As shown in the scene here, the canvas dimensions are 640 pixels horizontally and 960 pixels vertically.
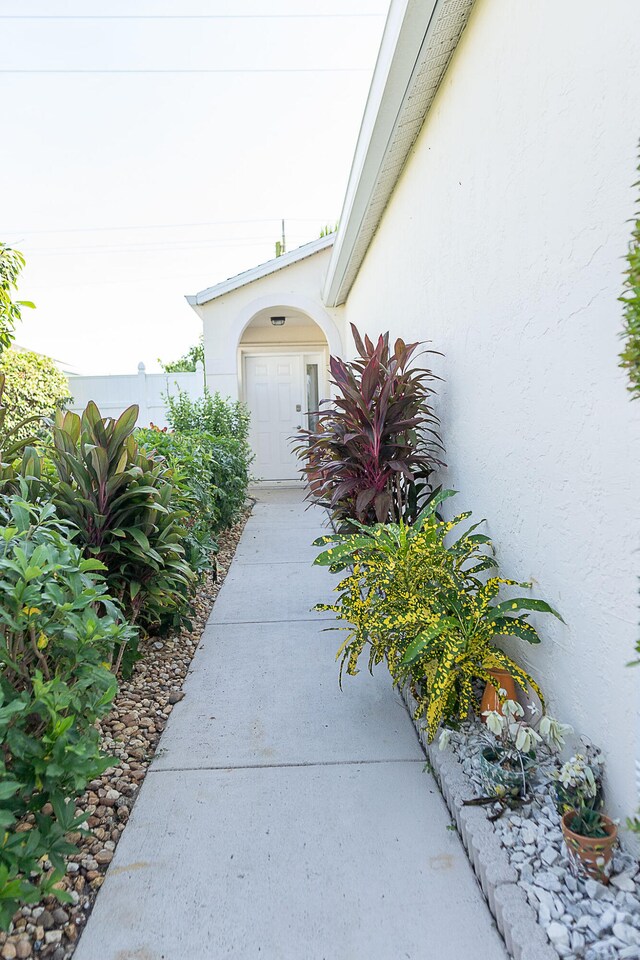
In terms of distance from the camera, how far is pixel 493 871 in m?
1.64

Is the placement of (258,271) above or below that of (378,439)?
above

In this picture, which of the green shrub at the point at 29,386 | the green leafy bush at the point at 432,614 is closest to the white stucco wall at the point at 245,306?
the green shrub at the point at 29,386

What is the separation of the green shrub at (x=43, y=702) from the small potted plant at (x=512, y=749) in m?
1.23

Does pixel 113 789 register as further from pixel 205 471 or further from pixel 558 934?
pixel 205 471

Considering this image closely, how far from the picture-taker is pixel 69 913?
1648 millimetres

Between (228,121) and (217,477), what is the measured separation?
9600mm

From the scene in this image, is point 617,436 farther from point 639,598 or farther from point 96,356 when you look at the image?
point 96,356

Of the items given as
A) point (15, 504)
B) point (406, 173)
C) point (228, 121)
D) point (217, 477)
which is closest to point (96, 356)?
point (228, 121)

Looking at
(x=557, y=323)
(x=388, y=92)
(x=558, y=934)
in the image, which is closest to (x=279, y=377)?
(x=388, y=92)

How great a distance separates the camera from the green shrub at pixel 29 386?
830 centimetres

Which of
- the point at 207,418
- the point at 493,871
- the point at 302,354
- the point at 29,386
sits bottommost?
the point at 493,871

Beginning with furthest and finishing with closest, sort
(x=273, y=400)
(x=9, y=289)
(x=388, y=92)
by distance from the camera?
(x=273, y=400) → (x=9, y=289) → (x=388, y=92)

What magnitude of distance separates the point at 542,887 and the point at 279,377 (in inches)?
377

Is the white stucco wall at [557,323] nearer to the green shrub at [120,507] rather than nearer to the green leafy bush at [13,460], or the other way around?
the green shrub at [120,507]
